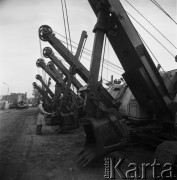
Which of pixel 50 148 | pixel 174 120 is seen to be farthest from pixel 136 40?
pixel 50 148

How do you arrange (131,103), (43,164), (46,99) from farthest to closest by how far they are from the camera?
1. (46,99)
2. (131,103)
3. (43,164)

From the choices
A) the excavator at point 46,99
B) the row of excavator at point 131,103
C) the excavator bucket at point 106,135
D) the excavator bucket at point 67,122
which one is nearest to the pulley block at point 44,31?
the excavator bucket at point 67,122

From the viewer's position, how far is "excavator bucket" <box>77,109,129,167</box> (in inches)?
159

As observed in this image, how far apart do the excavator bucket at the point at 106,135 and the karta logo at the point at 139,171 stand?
0.41m

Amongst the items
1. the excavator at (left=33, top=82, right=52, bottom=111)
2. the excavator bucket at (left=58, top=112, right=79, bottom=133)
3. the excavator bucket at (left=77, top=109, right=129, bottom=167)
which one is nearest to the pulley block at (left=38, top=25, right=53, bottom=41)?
the excavator bucket at (left=58, top=112, right=79, bottom=133)

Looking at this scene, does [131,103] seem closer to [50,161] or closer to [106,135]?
[106,135]

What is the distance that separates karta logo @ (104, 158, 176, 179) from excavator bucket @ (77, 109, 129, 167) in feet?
1.35

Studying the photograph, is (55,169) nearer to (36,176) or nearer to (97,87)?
(36,176)

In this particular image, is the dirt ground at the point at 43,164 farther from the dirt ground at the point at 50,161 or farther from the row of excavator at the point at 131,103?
the row of excavator at the point at 131,103

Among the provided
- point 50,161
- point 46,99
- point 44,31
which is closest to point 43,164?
point 50,161

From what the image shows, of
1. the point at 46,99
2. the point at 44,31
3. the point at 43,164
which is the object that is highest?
the point at 44,31

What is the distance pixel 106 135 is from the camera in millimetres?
4125

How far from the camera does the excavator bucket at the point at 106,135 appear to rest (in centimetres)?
403

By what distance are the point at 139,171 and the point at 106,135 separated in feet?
3.30
